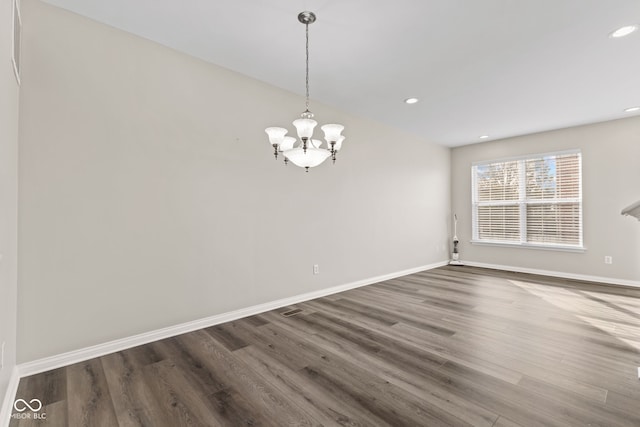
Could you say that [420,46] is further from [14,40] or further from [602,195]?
[602,195]

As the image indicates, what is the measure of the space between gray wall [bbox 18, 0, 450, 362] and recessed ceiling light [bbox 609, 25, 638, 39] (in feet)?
9.58

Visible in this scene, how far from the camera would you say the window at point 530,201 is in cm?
525

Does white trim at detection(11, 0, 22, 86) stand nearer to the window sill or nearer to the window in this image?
the window

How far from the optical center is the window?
207 inches

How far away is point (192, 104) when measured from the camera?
2.95 meters

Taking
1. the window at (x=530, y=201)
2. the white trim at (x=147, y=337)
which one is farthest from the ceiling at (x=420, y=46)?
the white trim at (x=147, y=337)

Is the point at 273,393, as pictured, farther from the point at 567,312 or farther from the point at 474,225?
the point at 474,225

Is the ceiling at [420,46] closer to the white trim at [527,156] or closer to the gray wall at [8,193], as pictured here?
the gray wall at [8,193]

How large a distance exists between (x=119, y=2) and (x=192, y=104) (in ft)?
2.98

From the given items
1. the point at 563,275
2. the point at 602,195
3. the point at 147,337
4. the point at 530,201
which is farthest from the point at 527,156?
the point at 147,337

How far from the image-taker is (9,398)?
1770 mm

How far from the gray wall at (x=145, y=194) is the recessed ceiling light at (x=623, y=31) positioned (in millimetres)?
2920

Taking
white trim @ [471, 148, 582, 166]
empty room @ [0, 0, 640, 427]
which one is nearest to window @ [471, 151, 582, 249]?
white trim @ [471, 148, 582, 166]

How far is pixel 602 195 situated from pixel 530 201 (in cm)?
102
